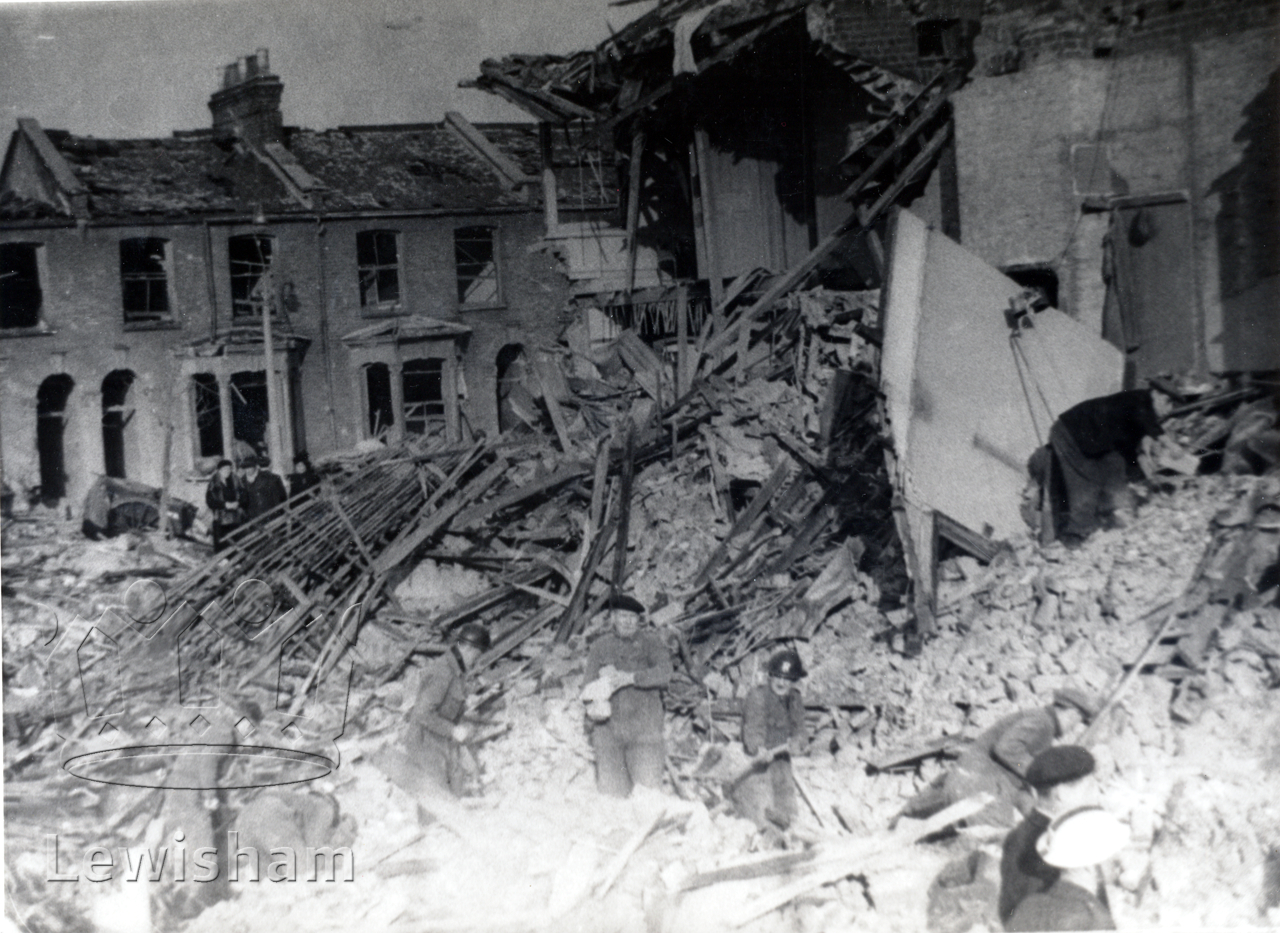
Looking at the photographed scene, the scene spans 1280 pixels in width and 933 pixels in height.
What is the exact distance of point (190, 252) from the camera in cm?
1307

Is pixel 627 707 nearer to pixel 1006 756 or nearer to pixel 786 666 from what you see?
pixel 786 666

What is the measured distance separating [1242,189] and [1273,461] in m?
2.70

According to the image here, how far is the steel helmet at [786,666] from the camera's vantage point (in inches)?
282

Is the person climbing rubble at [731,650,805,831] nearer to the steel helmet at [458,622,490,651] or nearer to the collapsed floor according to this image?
the collapsed floor

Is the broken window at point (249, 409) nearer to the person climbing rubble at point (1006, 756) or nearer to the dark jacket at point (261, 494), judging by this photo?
the dark jacket at point (261, 494)

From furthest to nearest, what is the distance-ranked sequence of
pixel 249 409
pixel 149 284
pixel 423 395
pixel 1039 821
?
1. pixel 423 395
2. pixel 149 284
3. pixel 249 409
4. pixel 1039 821

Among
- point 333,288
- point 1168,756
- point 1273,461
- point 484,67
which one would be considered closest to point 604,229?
point 333,288

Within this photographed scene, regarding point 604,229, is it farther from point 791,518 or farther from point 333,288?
point 791,518

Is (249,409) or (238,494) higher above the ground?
(249,409)

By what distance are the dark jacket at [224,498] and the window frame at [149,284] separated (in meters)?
3.23

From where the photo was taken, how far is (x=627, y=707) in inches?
277

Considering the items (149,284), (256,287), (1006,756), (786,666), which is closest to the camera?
(1006,756)

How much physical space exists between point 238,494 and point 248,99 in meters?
3.82

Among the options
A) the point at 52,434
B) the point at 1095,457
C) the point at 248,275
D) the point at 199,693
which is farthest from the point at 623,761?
the point at 248,275
